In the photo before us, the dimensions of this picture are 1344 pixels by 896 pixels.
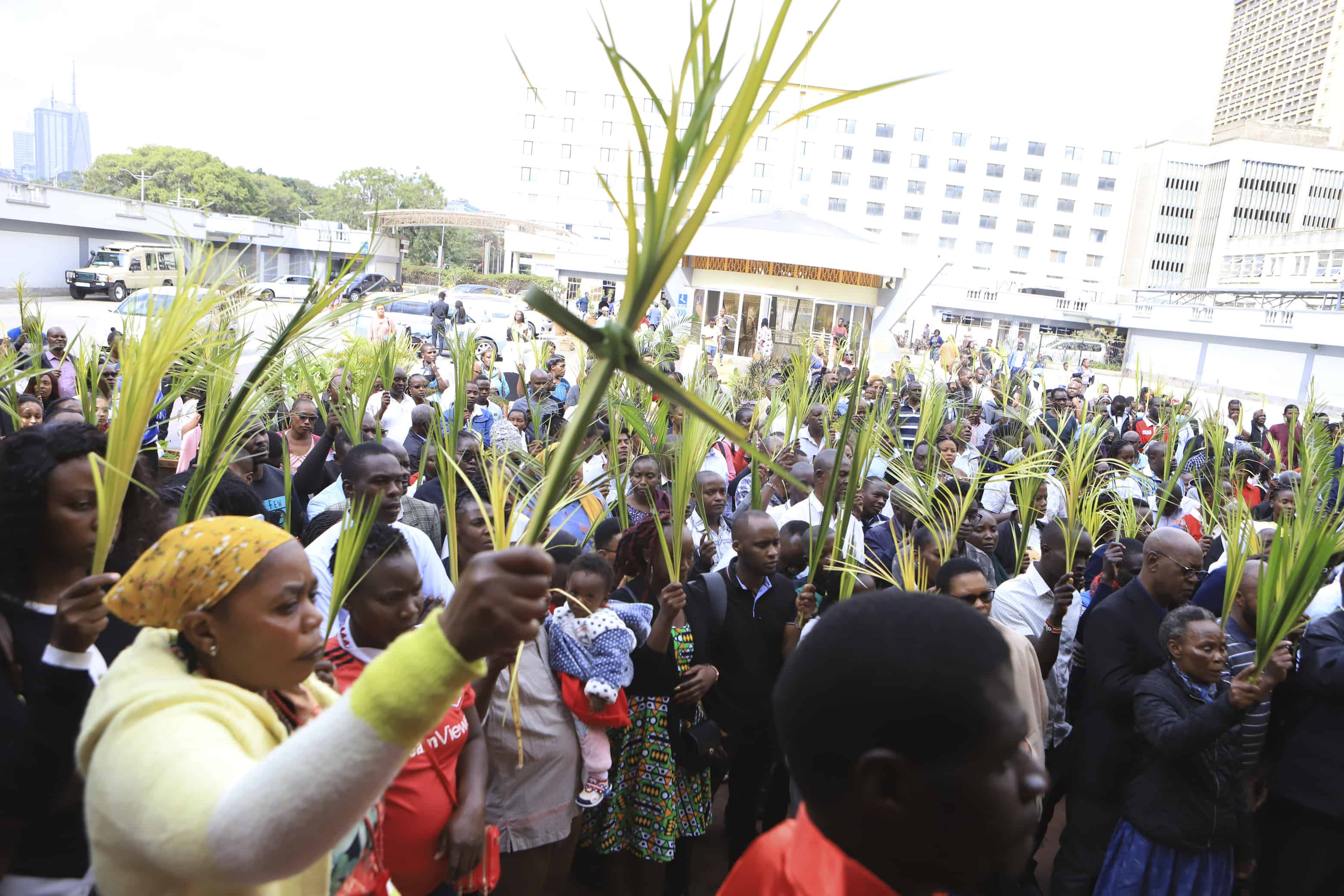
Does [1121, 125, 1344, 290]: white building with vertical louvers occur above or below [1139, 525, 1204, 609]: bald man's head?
above

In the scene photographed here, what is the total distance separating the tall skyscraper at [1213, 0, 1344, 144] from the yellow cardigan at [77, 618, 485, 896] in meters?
128

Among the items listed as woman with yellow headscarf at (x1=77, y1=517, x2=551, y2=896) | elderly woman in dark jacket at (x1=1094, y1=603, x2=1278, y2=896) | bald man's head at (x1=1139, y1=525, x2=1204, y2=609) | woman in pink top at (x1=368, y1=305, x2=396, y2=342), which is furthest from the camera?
woman in pink top at (x1=368, y1=305, x2=396, y2=342)

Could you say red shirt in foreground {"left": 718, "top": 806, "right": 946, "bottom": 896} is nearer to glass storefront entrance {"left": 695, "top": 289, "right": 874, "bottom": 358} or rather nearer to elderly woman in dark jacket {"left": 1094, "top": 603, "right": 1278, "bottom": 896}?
elderly woman in dark jacket {"left": 1094, "top": 603, "right": 1278, "bottom": 896}

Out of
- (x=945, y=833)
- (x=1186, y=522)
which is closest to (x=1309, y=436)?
(x=1186, y=522)

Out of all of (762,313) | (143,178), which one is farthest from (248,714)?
(762,313)

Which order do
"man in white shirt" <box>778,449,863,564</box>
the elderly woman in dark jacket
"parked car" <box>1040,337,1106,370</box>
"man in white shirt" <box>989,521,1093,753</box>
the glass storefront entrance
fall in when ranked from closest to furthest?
the elderly woman in dark jacket
"man in white shirt" <box>989,521,1093,753</box>
"man in white shirt" <box>778,449,863,564</box>
the glass storefront entrance
"parked car" <box>1040,337,1106,370</box>

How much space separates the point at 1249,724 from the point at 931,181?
66625mm

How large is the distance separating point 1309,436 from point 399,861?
582cm

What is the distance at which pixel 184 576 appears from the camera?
4.31ft

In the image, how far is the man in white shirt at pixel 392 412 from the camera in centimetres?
673

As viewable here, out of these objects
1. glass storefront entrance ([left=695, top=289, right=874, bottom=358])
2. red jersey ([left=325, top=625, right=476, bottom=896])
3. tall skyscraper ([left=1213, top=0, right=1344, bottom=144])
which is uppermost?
tall skyscraper ([left=1213, top=0, right=1344, bottom=144])

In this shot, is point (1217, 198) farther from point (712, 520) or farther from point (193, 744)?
point (193, 744)

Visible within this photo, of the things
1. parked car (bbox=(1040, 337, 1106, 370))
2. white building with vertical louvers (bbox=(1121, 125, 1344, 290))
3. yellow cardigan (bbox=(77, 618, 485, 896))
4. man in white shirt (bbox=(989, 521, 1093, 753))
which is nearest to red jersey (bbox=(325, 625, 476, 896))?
yellow cardigan (bbox=(77, 618, 485, 896))

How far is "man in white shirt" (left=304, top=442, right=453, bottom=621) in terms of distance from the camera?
284cm
